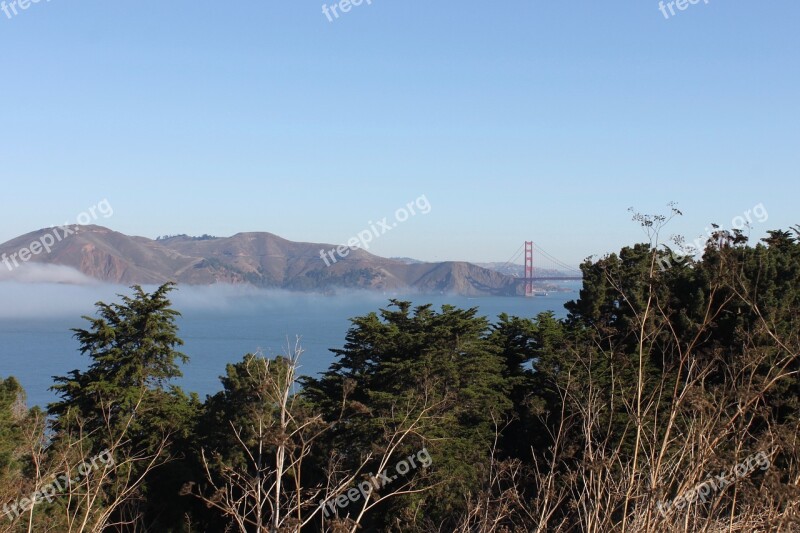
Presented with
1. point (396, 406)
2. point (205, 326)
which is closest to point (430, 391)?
point (396, 406)

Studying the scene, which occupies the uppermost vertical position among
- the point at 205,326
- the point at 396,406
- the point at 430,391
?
the point at 430,391

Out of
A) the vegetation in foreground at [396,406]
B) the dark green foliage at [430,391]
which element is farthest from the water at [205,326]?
the vegetation in foreground at [396,406]

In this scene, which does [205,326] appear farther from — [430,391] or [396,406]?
[430,391]

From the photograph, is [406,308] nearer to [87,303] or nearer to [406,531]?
[406,531]

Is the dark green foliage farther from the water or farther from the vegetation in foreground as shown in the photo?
the water

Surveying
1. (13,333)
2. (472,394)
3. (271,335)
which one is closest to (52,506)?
(472,394)

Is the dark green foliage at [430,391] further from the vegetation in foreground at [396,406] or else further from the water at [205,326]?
the water at [205,326]

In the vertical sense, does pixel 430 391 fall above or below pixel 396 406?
above

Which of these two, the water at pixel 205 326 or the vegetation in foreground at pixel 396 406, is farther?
the water at pixel 205 326

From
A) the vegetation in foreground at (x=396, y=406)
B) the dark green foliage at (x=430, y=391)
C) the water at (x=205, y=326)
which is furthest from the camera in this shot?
the water at (x=205, y=326)
